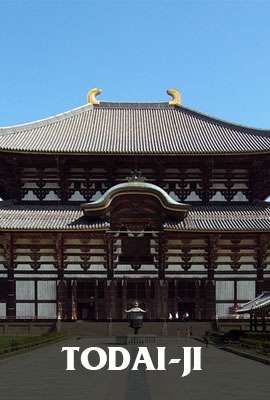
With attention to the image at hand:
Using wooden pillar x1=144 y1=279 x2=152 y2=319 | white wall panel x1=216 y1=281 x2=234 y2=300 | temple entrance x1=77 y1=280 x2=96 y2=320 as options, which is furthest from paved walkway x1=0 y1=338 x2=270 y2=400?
white wall panel x1=216 y1=281 x2=234 y2=300

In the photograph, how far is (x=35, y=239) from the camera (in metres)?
40.8

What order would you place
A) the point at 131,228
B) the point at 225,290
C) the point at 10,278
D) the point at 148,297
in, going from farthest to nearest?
the point at 225,290 < the point at 131,228 < the point at 148,297 < the point at 10,278

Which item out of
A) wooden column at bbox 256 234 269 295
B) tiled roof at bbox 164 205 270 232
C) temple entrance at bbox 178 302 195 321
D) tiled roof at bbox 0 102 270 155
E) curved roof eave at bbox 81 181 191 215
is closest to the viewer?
curved roof eave at bbox 81 181 191 215

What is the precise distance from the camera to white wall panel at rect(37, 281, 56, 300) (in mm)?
40531

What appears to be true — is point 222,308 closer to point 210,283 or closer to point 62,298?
point 210,283

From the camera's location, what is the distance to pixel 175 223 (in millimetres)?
40188

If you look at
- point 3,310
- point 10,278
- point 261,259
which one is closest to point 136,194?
point 261,259

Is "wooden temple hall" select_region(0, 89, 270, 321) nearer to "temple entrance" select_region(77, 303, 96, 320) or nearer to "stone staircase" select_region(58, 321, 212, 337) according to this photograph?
"temple entrance" select_region(77, 303, 96, 320)

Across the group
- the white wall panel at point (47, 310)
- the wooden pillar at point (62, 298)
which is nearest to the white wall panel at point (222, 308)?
the wooden pillar at point (62, 298)

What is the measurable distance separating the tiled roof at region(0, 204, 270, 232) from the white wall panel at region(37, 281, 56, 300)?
402 centimetres

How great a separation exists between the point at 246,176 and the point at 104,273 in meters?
12.2

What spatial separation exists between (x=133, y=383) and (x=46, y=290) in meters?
27.7

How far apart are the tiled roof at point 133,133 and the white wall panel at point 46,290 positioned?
8.74 metres

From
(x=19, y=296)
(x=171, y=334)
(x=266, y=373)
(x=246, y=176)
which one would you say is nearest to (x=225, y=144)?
(x=246, y=176)
